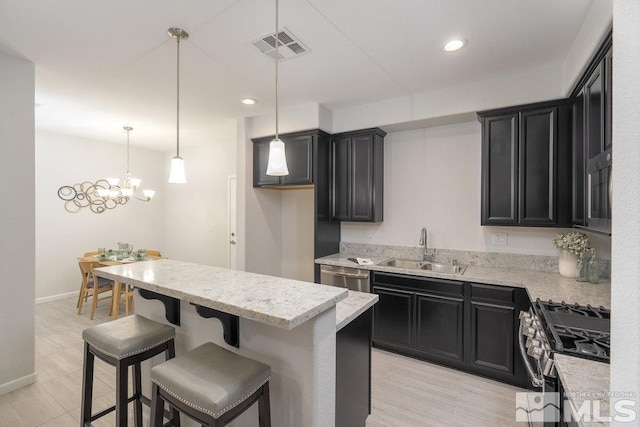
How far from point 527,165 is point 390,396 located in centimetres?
233

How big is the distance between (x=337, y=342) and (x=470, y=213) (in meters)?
2.37

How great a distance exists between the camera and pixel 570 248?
8.16 feet

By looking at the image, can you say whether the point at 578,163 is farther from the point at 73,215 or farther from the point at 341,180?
the point at 73,215

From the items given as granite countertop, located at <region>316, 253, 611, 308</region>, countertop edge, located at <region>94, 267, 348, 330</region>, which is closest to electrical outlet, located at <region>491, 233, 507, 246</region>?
granite countertop, located at <region>316, 253, 611, 308</region>

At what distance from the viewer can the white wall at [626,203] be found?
75cm

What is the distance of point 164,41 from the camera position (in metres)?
2.23

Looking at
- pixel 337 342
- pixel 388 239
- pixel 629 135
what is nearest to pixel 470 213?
pixel 388 239

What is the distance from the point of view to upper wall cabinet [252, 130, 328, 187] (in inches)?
140

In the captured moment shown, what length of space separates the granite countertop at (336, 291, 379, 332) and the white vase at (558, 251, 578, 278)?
192cm

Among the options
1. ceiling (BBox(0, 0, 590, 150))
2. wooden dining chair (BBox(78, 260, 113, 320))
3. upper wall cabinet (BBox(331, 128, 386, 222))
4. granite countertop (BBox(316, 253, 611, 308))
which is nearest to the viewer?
ceiling (BBox(0, 0, 590, 150))

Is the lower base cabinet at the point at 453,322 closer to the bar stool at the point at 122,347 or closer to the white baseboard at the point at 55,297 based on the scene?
the bar stool at the point at 122,347

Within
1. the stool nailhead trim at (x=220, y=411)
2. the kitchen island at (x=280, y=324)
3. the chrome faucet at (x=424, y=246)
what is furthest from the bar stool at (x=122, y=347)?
the chrome faucet at (x=424, y=246)

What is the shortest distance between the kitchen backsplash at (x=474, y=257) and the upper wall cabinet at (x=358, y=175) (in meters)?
0.46

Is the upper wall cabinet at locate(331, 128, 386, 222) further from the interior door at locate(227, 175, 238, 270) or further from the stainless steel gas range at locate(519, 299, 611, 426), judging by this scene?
the interior door at locate(227, 175, 238, 270)
